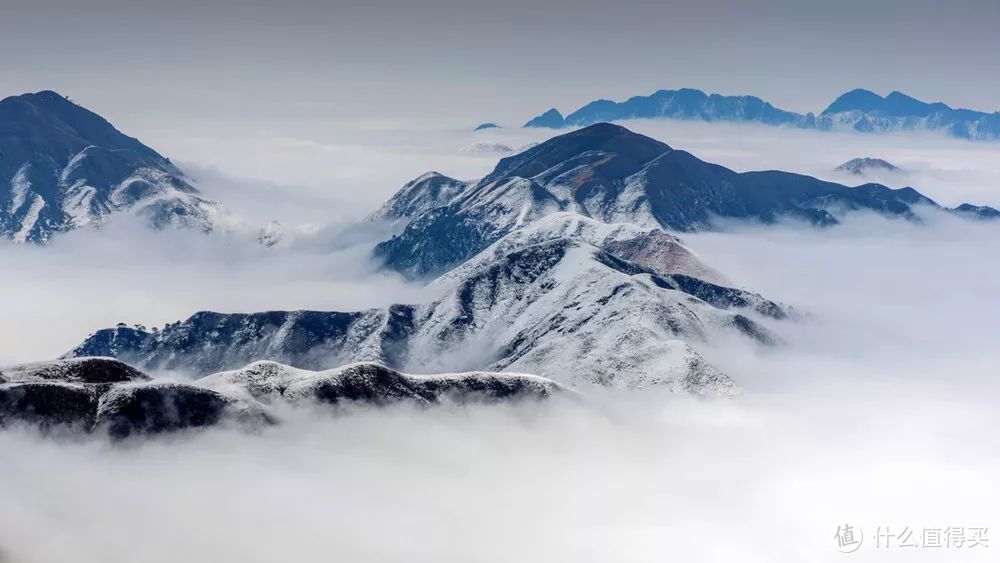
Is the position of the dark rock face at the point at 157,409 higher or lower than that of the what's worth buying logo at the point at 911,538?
higher

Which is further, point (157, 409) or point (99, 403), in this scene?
point (157, 409)

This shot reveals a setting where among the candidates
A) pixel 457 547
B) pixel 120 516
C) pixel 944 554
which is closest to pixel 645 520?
pixel 457 547

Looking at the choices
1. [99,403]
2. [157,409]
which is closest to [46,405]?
[99,403]

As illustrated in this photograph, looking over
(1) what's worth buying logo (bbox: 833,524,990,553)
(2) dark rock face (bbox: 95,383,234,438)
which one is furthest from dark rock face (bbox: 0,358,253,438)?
(1) what's worth buying logo (bbox: 833,524,990,553)

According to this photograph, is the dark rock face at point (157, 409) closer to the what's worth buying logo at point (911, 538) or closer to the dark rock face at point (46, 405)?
the dark rock face at point (46, 405)

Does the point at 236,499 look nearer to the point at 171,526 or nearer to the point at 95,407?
the point at 171,526

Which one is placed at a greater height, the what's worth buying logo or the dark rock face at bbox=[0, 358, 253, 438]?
the dark rock face at bbox=[0, 358, 253, 438]

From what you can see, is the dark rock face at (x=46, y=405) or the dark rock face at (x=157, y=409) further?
the dark rock face at (x=157, y=409)

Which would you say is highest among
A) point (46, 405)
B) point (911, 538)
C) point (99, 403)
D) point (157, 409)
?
point (46, 405)

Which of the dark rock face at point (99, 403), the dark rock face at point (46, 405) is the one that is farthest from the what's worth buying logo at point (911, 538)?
the dark rock face at point (46, 405)

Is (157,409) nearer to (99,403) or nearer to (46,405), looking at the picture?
(99,403)

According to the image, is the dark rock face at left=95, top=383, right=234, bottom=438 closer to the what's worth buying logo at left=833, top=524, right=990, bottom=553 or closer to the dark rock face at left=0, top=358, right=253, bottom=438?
the dark rock face at left=0, top=358, right=253, bottom=438
